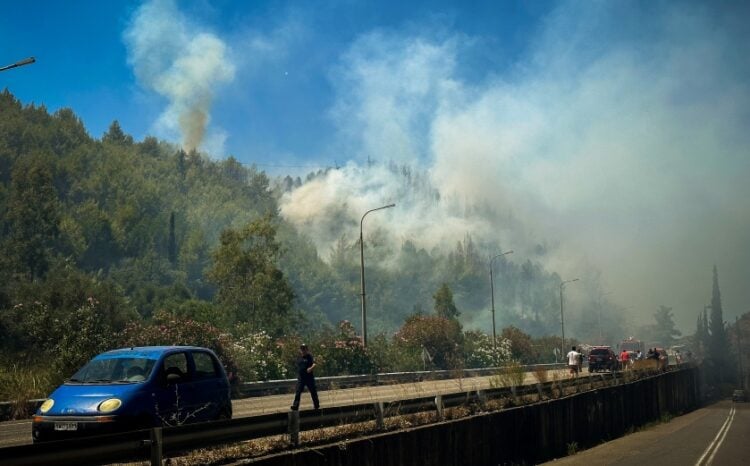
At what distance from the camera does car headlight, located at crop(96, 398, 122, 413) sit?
10.5 m

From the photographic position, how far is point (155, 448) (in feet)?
23.6

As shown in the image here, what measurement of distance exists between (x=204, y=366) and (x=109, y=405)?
241 cm

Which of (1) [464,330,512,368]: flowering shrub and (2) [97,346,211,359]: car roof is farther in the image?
(1) [464,330,512,368]: flowering shrub

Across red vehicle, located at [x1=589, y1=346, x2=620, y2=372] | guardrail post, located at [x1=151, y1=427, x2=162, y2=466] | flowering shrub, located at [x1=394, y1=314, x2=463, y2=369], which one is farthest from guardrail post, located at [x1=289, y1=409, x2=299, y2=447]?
flowering shrub, located at [x1=394, y1=314, x2=463, y2=369]

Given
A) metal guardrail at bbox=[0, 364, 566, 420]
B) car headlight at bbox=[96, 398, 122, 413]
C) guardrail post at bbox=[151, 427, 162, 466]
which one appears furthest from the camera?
metal guardrail at bbox=[0, 364, 566, 420]

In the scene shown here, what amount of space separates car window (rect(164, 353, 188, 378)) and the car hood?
777 mm

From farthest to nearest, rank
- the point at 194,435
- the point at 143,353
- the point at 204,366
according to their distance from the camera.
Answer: the point at 204,366 → the point at 143,353 → the point at 194,435

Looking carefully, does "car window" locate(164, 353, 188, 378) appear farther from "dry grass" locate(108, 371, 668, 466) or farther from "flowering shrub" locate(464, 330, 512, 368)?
"flowering shrub" locate(464, 330, 512, 368)

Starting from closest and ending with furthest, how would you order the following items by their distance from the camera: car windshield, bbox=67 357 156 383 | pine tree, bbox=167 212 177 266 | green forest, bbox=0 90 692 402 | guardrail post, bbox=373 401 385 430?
guardrail post, bbox=373 401 385 430 → car windshield, bbox=67 357 156 383 → green forest, bbox=0 90 692 402 → pine tree, bbox=167 212 177 266

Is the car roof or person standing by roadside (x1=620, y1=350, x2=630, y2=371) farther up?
the car roof

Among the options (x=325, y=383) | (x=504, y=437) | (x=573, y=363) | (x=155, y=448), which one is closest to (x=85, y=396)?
(x=155, y=448)

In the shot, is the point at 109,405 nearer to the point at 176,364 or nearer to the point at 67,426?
the point at 67,426

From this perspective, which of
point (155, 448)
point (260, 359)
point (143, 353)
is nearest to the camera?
point (155, 448)

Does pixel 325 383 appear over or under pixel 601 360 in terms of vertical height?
under
